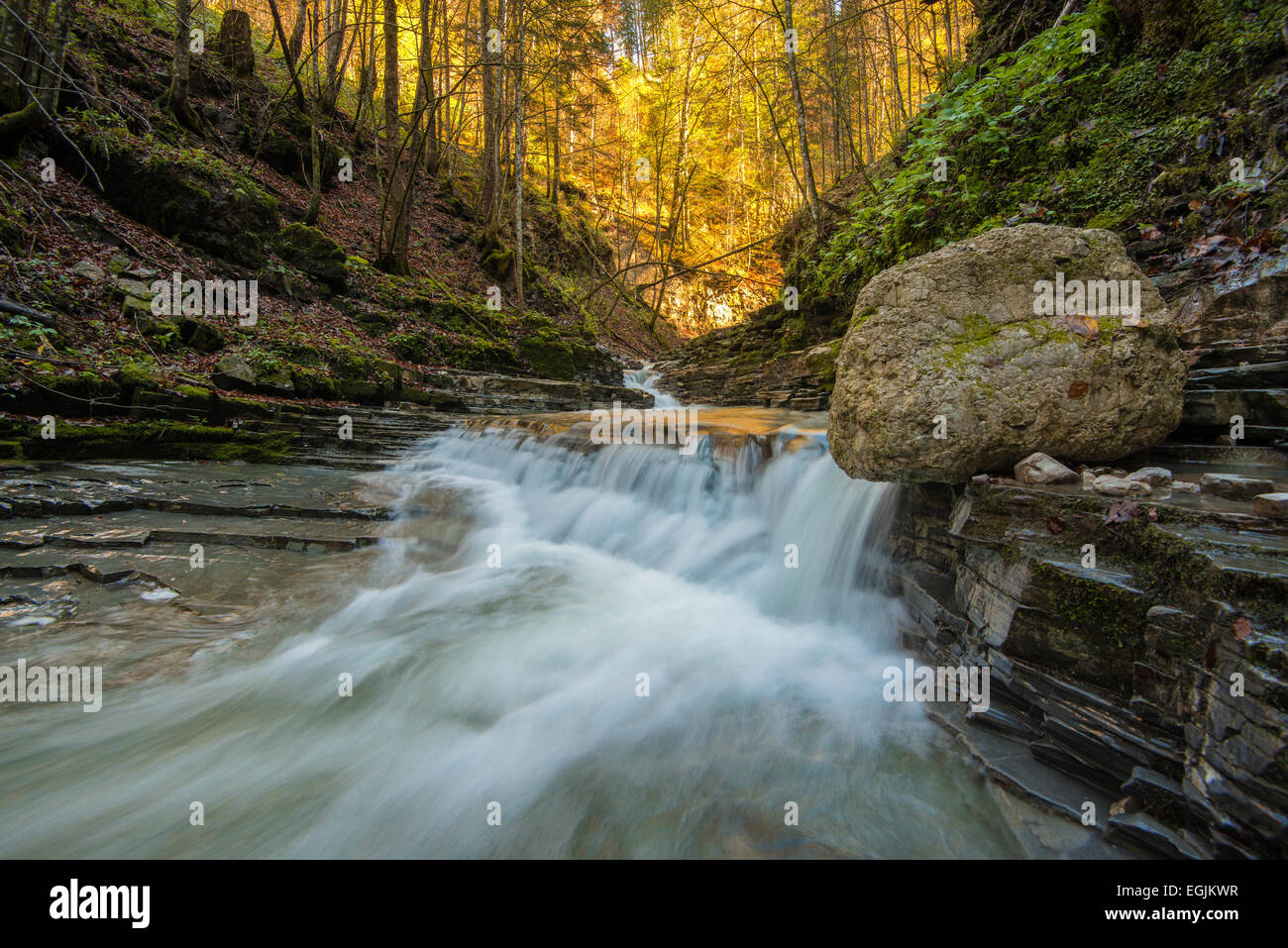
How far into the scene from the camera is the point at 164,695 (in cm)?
294

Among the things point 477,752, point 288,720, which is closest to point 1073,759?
point 477,752

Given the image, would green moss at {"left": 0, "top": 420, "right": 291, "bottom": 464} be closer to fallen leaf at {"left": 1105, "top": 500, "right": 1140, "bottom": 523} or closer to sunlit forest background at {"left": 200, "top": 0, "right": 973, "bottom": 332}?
sunlit forest background at {"left": 200, "top": 0, "right": 973, "bottom": 332}

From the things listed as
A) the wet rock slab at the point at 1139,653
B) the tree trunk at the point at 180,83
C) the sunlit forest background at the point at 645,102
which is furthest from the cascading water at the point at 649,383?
the tree trunk at the point at 180,83

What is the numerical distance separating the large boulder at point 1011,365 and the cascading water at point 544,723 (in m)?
1.13

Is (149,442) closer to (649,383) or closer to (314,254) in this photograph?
(314,254)

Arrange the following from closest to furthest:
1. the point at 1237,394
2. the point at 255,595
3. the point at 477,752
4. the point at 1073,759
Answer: the point at 1073,759
the point at 477,752
the point at 1237,394
the point at 255,595

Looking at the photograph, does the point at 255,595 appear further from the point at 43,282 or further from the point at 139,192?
the point at 139,192

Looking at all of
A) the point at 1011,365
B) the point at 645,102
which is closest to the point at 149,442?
the point at 1011,365

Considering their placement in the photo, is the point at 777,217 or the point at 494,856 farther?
the point at 777,217

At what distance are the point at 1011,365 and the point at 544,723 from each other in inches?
136

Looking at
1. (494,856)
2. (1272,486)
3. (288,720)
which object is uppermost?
(1272,486)

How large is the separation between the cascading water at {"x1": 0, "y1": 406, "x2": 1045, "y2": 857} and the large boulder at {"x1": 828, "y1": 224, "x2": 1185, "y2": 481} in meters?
1.13

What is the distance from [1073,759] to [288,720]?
3983 millimetres

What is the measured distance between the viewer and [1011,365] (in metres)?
2.95
